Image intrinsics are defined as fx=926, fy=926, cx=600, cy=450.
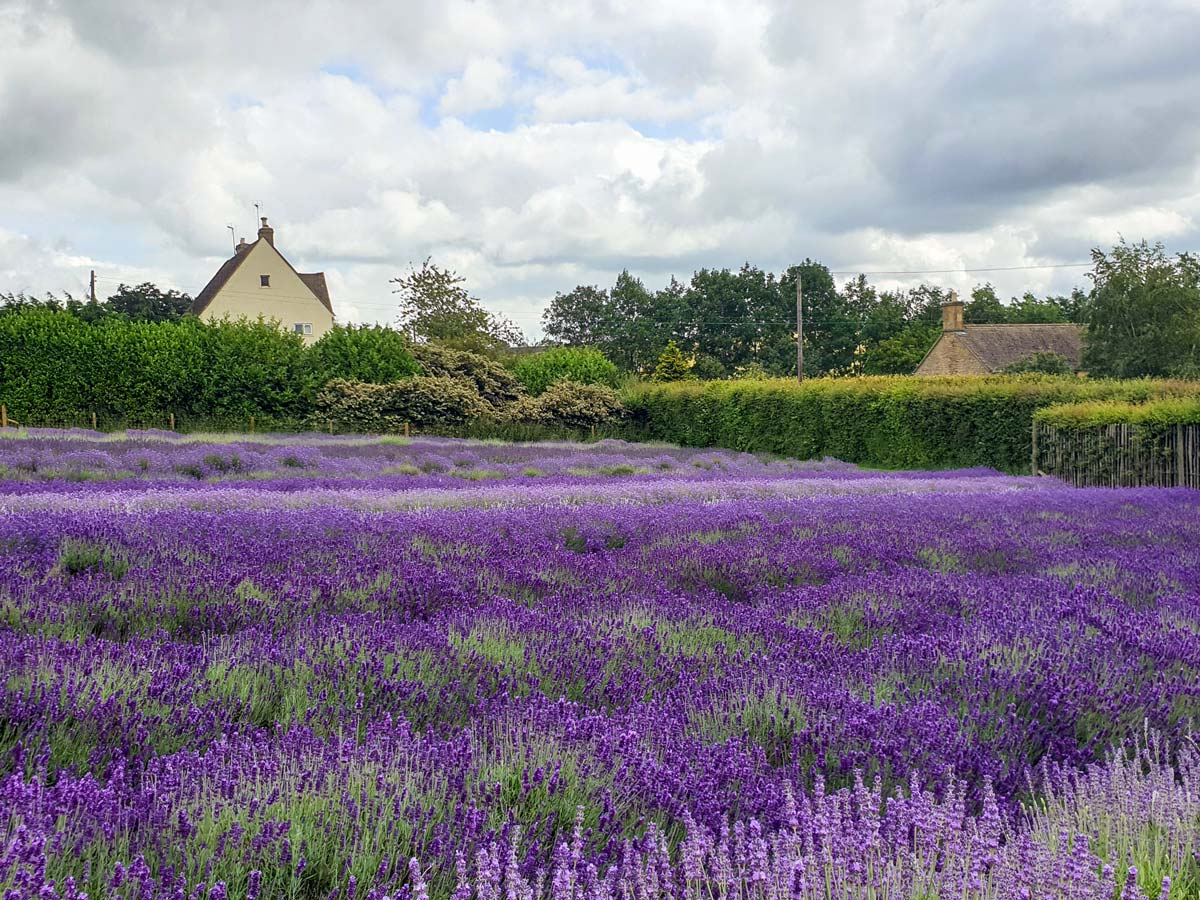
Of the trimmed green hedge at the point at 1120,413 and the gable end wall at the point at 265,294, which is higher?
the gable end wall at the point at 265,294

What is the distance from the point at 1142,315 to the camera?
1667 inches

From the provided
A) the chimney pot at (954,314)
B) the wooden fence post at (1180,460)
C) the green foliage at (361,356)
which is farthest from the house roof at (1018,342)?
the wooden fence post at (1180,460)

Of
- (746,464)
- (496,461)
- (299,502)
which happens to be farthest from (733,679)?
(746,464)

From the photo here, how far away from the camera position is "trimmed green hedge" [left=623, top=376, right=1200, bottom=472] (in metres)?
20.8

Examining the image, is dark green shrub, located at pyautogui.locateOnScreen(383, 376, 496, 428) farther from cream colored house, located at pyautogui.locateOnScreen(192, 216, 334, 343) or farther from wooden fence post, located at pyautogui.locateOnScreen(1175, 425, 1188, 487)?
cream colored house, located at pyautogui.locateOnScreen(192, 216, 334, 343)

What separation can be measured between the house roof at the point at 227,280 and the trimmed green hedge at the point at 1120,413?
4176 cm

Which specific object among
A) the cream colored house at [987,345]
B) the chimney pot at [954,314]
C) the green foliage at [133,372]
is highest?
the chimney pot at [954,314]

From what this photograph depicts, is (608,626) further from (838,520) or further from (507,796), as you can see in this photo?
(838,520)

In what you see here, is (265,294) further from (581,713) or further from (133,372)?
(581,713)

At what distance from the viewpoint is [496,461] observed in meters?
17.2

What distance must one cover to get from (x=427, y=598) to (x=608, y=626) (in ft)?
3.52

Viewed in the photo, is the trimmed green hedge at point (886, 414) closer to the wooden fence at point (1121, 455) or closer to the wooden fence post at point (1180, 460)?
the wooden fence at point (1121, 455)

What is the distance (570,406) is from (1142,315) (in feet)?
93.1

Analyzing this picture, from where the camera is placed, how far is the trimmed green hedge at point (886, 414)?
818 inches
